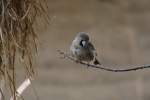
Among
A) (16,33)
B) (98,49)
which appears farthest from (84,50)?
(98,49)

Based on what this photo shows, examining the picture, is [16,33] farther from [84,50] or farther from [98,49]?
[98,49]

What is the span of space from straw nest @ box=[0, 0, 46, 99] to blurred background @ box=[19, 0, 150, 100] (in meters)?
2.43

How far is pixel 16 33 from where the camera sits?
7.84 ft

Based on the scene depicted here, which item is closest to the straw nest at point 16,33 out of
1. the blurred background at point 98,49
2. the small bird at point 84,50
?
the small bird at point 84,50

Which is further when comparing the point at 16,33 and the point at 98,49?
the point at 98,49

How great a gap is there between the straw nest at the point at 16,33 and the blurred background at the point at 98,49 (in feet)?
7.97

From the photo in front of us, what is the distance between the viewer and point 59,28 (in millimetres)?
5008

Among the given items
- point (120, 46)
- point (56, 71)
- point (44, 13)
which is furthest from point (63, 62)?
point (44, 13)

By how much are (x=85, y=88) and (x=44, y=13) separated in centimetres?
268

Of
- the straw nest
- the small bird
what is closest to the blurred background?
the small bird

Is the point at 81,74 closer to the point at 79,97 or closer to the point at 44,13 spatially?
the point at 79,97

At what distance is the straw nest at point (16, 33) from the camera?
7.70 feet

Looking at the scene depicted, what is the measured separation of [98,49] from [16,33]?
273 cm

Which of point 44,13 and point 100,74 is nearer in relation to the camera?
point 44,13
